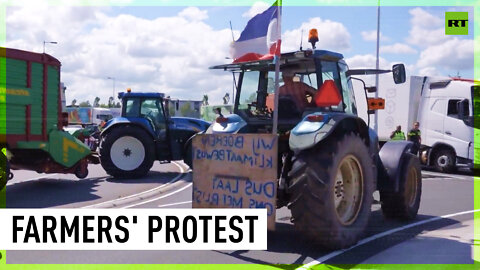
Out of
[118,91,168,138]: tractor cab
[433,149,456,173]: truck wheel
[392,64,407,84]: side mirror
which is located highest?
[392,64,407,84]: side mirror

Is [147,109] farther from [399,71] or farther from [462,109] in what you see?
[462,109]

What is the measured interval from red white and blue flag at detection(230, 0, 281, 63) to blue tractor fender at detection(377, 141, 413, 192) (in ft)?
8.37

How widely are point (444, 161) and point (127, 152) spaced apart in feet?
32.1

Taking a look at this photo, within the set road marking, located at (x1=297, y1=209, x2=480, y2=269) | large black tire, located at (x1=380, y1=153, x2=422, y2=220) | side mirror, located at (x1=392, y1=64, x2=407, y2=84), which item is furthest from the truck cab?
side mirror, located at (x1=392, y1=64, x2=407, y2=84)

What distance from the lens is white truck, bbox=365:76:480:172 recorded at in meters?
14.4

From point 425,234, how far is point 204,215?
9.72ft

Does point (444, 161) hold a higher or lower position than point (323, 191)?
lower

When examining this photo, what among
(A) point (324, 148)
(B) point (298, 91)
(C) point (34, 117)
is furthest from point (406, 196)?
(C) point (34, 117)

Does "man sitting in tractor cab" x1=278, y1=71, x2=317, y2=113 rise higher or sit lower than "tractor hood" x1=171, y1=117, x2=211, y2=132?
higher

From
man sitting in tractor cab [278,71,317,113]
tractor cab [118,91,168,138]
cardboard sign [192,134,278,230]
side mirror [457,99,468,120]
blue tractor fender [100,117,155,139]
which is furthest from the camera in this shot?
side mirror [457,99,468,120]

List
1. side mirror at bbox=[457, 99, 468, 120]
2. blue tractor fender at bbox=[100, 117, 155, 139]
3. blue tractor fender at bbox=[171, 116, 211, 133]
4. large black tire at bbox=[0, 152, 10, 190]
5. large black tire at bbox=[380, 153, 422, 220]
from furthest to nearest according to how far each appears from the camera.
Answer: side mirror at bbox=[457, 99, 468, 120] < blue tractor fender at bbox=[171, 116, 211, 133] < blue tractor fender at bbox=[100, 117, 155, 139] < large black tire at bbox=[0, 152, 10, 190] < large black tire at bbox=[380, 153, 422, 220]

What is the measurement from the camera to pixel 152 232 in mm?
5422

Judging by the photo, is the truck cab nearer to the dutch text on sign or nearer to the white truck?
the white truck

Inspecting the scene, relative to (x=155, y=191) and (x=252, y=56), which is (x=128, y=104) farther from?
(x=252, y=56)
